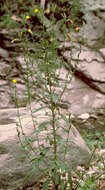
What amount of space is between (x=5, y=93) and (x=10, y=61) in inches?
40.7

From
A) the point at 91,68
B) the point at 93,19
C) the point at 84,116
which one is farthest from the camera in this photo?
the point at 93,19

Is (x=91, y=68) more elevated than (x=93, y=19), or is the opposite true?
(x=93, y=19)

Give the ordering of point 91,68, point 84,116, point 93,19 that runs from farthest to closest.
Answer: point 93,19 → point 91,68 → point 84,116

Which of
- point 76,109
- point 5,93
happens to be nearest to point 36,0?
point 5,93

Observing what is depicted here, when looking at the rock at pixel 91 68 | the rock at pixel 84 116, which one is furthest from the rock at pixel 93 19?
the rock at pixel 84 116

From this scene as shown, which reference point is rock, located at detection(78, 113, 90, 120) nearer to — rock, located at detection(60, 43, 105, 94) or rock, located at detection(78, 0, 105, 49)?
rock, located at detection(60, 43, 105, 94)

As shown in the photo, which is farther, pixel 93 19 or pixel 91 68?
pixel 93 19

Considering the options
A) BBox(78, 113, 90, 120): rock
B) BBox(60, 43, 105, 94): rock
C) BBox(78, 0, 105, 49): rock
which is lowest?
BBox(78, 113, 90, 120): rock

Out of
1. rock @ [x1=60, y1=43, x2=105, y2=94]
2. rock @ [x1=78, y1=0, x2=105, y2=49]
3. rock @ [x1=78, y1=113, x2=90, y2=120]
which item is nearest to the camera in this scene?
rock @ [x1=78, y1=113, x2=90, y2=120]

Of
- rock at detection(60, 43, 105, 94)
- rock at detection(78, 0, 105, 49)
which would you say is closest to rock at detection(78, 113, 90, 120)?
rock at detection(60, 43, 105, 94)

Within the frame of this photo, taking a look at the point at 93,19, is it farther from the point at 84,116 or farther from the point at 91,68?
the point at 84,116

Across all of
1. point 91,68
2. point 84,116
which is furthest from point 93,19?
point 84,116

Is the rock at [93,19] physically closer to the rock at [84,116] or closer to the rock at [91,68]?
the rock at [91,68]

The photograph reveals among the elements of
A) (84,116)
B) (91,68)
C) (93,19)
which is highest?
(93,19)
